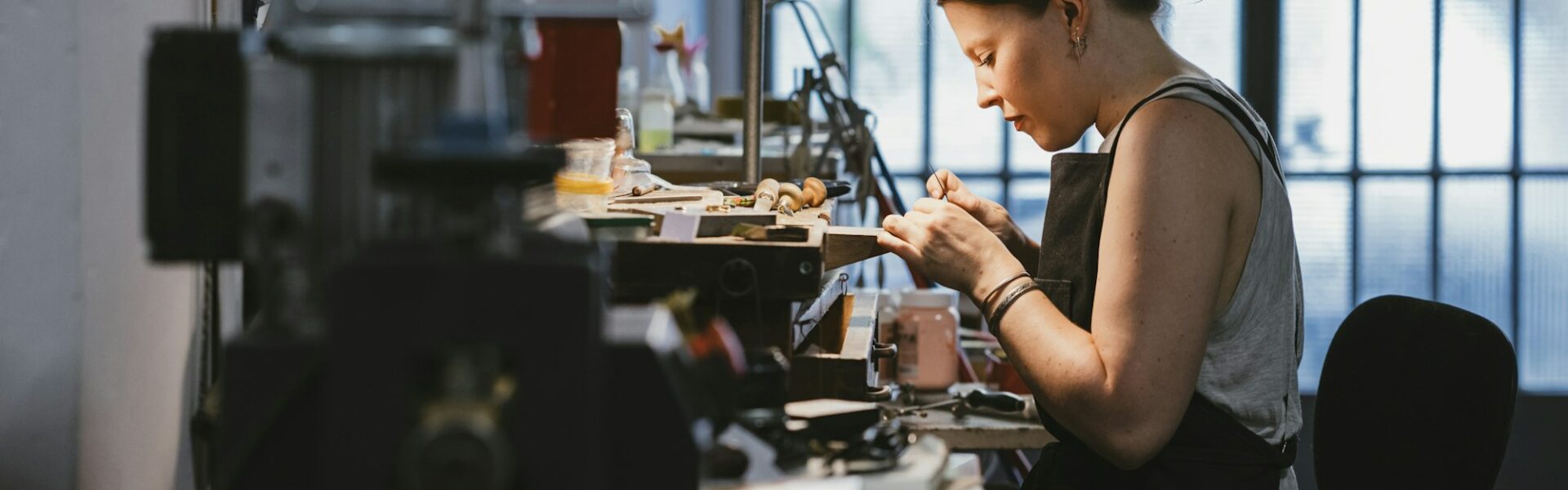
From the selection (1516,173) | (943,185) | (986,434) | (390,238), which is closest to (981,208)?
Result: (943,185)

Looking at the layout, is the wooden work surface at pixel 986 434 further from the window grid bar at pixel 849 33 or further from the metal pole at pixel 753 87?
the window grid bar at pixel 849 33

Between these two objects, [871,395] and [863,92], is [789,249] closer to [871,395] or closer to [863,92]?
[871,395]

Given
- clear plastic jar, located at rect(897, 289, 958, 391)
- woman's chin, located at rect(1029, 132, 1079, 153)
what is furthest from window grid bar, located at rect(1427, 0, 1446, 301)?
woman's chin, located at rect(1029, 132, 1079, 153)

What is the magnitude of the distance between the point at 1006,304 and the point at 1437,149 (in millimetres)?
4081

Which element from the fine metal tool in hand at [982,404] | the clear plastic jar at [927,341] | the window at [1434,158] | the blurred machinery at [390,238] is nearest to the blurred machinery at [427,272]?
the blurred machinery at [390,238]

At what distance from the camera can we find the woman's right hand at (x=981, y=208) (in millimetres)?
1852

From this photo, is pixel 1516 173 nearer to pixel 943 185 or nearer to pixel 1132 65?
pixel 943 185

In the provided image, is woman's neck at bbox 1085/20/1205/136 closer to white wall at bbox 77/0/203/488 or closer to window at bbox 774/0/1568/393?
white wall at bbox 77/0/203/488

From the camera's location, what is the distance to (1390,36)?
15.9 feet

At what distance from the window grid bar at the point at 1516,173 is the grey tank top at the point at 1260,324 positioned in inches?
160

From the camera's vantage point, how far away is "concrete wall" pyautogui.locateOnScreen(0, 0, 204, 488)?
1140 millimetres

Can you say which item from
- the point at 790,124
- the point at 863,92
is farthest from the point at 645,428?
the point at 863,92

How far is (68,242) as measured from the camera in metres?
1.17

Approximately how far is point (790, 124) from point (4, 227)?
2.20 meters
